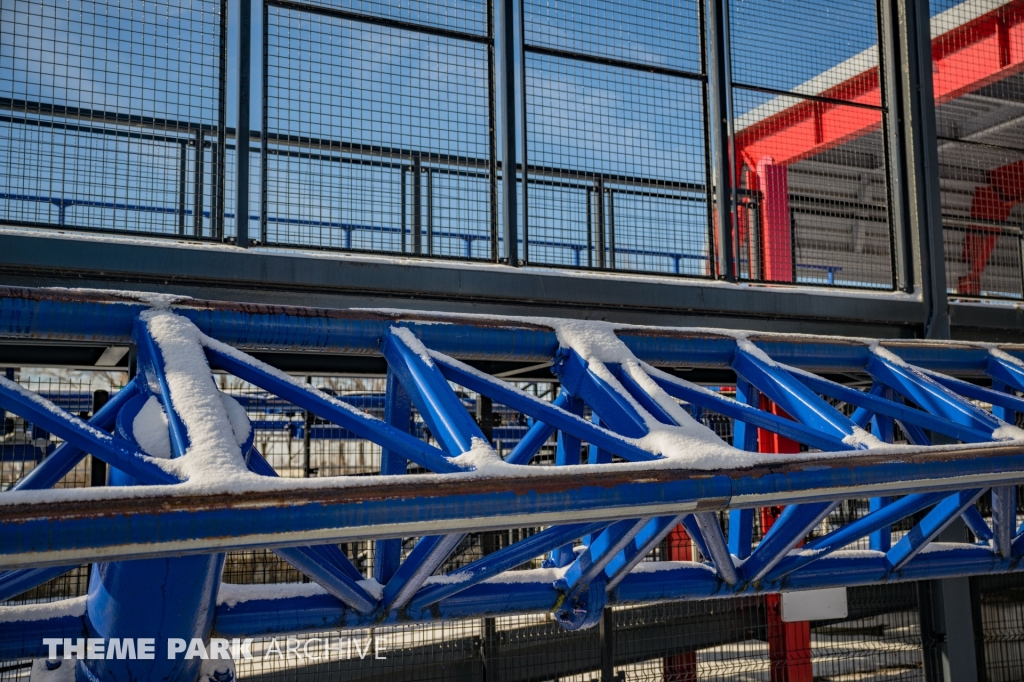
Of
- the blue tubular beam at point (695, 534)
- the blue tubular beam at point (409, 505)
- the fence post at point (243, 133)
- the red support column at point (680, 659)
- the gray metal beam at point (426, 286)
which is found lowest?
the red support column at point (680, 659)

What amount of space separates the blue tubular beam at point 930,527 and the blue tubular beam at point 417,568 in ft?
11.0

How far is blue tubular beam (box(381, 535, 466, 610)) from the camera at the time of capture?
13.0 feet

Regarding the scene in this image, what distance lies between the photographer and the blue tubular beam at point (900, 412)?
4.83 m

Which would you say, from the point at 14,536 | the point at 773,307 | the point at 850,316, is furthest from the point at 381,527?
the point at 850,316

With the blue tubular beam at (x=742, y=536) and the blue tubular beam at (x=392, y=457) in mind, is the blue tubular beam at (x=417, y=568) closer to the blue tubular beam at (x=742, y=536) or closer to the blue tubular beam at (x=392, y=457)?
the blue tubular beam at (x=392, y=457)

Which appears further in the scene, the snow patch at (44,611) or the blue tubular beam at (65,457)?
the snow patch at (44,611)

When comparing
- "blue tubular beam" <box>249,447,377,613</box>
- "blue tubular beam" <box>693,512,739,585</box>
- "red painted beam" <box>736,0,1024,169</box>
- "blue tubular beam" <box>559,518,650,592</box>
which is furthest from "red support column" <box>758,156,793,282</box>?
"blue tubular beam" <box>249,447,377,613</box>

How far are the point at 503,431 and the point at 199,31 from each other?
806 cm

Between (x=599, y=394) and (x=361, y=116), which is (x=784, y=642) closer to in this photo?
(x=599, y=394)

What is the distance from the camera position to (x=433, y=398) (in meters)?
3.96

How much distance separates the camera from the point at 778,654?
8789 mm

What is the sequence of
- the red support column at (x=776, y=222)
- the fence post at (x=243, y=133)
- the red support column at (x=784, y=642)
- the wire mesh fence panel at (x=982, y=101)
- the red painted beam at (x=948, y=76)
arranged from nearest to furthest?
the fence post at (x=243, y=133)
the red support column at (x=776, y=222)
the red support column at (x=784, y=642)
the wire mesh fence panel at (x=982, y=101)
the red painted beam at (x=948, y=76)

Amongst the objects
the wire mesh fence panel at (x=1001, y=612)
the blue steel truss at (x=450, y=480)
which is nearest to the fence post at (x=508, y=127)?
the blue steel truss at (x=450, y=480)

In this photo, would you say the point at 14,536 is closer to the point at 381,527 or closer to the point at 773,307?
the point at 381,527
